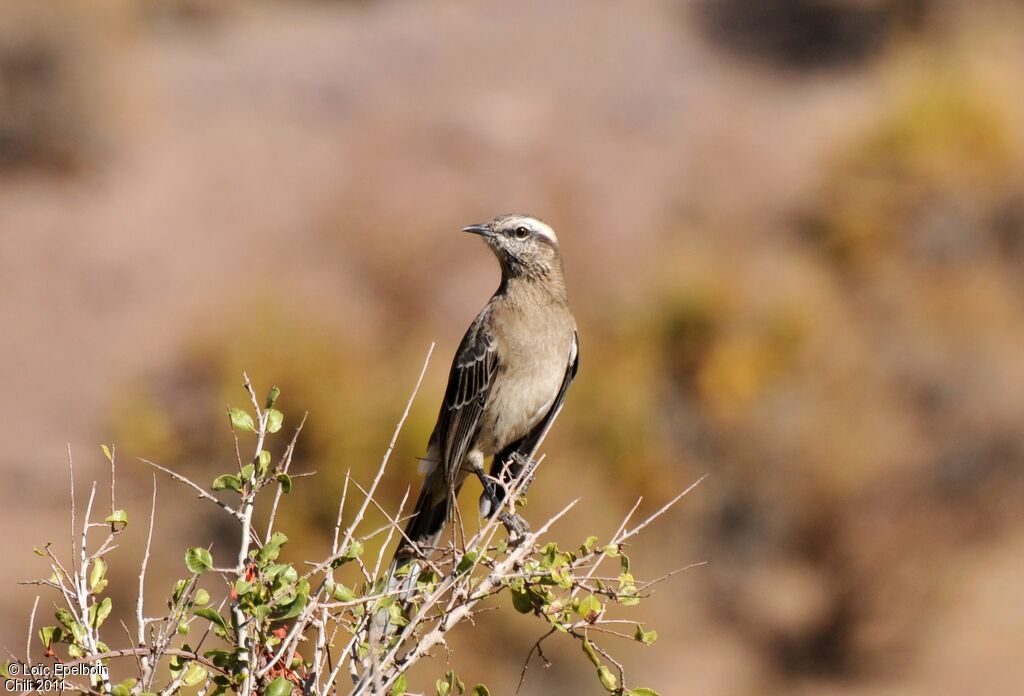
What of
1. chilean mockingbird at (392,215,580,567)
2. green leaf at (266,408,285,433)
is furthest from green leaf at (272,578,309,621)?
chilean mockingbird at (392,215,580,567)

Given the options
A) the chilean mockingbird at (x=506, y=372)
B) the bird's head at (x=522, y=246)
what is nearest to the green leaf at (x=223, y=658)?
the chilean mockingbird at (x=506, y=372)

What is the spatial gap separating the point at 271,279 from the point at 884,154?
959cm

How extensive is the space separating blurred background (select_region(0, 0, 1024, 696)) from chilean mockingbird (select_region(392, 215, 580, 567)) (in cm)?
468

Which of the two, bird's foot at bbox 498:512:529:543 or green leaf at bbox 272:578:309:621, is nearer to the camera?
green leaf at bbox 272:578:309:621

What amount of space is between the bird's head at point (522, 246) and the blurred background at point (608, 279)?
5173 mm

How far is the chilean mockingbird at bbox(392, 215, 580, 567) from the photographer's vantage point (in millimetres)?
5637

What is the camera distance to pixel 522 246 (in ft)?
19.1

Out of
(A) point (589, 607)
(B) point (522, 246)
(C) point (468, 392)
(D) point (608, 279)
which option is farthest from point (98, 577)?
(D) point (608, 279)

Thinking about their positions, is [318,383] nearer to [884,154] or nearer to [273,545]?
[884,154]

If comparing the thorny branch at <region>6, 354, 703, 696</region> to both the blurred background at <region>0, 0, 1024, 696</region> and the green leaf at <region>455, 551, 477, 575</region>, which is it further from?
the blurred background at <region>0, 0, 1024, 696</region>

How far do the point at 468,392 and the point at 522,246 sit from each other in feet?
2.63

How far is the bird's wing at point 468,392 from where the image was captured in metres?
5.64

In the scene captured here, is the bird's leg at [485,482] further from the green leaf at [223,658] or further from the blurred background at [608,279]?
the blurred background at [608,279]

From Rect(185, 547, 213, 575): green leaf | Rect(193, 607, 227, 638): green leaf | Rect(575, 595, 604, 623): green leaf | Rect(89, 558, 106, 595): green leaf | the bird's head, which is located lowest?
Rect(89, 558, 106, 595): green leaf
